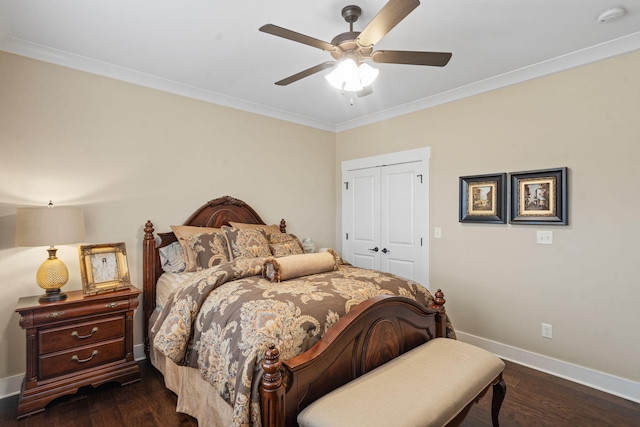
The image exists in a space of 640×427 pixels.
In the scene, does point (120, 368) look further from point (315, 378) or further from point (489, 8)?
point (489, 8)

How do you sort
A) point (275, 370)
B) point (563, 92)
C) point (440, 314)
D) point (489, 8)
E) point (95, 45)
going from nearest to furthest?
point (275, 370)
point (489, 8)
point (440, 314)
point (95, 45)
point (563, 92)

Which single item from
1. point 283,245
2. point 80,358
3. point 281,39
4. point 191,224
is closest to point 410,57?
point 281,39

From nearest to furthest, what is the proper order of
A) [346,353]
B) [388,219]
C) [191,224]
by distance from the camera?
[346,353], [191,224], [388,219]

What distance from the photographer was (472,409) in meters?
2.31

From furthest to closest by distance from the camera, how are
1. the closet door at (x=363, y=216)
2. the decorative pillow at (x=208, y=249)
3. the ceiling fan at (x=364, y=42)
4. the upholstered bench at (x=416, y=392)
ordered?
the closet door at (x=363, y=216) → the decorative pillow at (x=208, y=249) → the ceiling fan at (x=364, y=42) → the upholstered bench at (x=416, y=392)

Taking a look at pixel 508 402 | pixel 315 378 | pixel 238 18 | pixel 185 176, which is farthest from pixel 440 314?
pixel 185 176

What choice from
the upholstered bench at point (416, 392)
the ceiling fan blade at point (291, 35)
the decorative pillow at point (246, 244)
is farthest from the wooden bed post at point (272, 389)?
the decorative pillow at point (246, 244)

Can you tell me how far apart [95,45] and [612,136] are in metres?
4.03

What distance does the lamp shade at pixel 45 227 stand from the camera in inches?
89.3

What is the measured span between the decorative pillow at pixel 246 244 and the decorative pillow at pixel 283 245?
3.5 inches

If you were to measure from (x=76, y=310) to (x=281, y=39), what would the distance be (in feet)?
8.07

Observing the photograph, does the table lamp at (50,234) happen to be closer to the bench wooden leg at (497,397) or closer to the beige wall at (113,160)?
the beige wall at (113,160)

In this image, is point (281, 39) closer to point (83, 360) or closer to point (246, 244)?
point (246, 244)

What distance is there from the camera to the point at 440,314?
7.75ft
